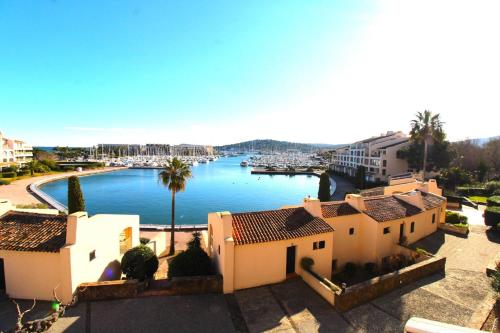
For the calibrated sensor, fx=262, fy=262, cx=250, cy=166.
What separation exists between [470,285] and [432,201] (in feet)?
38.9

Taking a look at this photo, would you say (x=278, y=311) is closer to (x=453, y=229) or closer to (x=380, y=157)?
(x=453, y=229)

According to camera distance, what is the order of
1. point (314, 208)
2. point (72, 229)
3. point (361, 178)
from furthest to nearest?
1. point (361, 178)
2. point (314, 208)
3. point (72, 229)

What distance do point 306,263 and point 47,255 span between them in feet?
45.6

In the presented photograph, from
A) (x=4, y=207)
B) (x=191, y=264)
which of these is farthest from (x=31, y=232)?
(x=191, y=264)

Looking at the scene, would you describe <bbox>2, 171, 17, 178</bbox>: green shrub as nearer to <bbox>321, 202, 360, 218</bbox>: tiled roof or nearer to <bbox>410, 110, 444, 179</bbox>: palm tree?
<bbox>321, 202, 360, 218</bbox>: tiled roof

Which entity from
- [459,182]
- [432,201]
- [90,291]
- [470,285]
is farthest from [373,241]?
[459,182]

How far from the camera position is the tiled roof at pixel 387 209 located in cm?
2059

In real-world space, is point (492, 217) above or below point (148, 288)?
above

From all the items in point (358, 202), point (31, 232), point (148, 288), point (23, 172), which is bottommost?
point (148, 288)

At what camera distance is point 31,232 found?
46.0 feet

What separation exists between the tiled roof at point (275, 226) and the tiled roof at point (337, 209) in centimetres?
193

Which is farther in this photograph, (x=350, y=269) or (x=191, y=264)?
(x=350, y=269)

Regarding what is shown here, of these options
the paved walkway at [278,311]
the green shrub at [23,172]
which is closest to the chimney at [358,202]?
the paved walkway at [278,311]

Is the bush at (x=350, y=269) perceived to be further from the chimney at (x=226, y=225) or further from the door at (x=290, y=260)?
the chimney at (x=226, y=225)
